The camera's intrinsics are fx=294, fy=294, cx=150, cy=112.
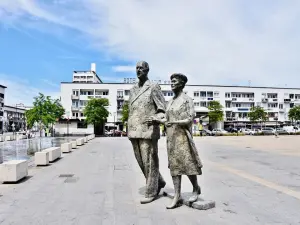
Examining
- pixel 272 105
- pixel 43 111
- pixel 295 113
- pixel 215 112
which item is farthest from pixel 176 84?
pixel 272 105

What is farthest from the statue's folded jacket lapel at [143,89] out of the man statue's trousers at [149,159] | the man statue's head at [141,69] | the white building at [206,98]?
the white building at [206,98]

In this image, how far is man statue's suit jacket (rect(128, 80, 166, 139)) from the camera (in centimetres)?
559

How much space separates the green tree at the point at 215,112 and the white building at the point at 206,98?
261 cm

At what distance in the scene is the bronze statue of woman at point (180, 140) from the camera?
5188 mm

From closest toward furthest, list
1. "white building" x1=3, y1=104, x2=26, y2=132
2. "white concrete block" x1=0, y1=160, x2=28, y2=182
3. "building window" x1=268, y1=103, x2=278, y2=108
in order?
"white concrete block" x1=0, y1=160, x2=28, y2=182 < "building window" x1=268, y1=103, x2=278, y2=108 < "white building" x1=3, y1=104, x2=26, y2=132

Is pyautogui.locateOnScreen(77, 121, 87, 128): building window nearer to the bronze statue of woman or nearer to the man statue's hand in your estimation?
the man statue's hand

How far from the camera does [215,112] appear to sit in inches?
2717

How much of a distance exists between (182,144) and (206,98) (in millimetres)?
72324

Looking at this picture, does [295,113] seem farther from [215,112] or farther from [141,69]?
[141,69]

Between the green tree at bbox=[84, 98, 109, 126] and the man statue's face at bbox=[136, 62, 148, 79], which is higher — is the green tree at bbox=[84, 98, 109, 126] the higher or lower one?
the higher one

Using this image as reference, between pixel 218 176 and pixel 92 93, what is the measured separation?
6304cm

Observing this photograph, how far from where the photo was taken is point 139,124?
A: 5648 millimetres

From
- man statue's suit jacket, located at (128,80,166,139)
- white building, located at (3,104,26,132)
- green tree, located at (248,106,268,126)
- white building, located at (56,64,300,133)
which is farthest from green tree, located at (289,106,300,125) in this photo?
man statue's suit jacket, located at (128,80,166,139)

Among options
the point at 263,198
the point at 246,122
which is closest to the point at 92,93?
the point at 246,122
